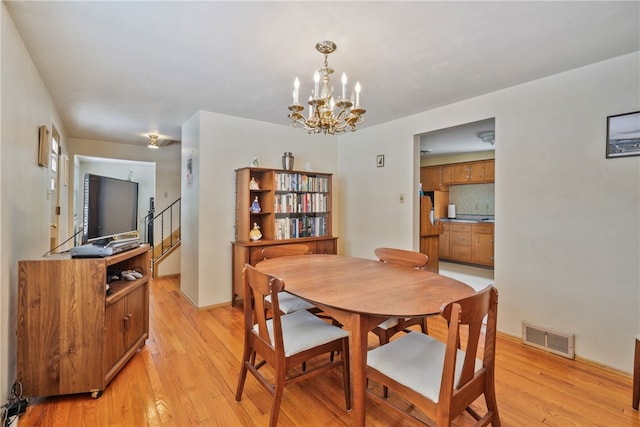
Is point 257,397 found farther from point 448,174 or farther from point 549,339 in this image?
point 448,174

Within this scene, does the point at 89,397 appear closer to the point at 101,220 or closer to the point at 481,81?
the point at 101,220

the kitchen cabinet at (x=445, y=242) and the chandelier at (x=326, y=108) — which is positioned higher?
the chandelier at (x=326, y=108)

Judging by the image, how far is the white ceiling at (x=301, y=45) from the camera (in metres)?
1.67

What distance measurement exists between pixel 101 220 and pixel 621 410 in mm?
3562

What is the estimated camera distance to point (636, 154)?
213 cm

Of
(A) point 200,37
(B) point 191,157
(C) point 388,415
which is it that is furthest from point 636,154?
(B) point 191,157

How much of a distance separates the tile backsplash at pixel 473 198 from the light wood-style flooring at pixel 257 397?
13.5 ft

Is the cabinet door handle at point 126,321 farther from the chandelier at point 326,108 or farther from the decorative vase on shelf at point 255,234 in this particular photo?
the chandelier at point 326,108

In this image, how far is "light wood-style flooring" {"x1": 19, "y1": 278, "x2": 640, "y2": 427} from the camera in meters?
1.67

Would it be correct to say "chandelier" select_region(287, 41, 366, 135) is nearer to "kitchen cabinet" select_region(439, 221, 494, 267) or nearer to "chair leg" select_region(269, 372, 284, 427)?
"chair leg" select_region(269, 372, 284, 427)

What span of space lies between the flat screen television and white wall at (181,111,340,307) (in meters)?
0.98

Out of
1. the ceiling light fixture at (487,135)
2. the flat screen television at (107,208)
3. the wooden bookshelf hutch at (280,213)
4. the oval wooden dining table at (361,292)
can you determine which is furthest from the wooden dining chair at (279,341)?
the ceiling light fixture at (487,135)

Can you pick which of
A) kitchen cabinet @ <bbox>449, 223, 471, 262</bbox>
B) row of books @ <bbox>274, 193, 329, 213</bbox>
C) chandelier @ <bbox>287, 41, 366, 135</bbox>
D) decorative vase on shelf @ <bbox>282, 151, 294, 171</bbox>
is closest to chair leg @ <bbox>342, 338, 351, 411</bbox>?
chandelier @ <bbox>287, 41, 366, 135</bbox>

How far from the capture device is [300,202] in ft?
13.1
